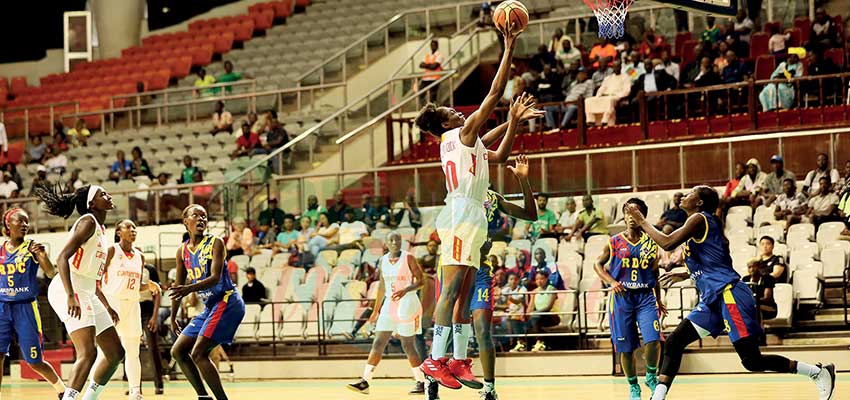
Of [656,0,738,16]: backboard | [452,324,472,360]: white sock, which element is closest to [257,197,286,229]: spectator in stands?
[656,0,738,16]: backboard

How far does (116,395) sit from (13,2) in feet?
72.2

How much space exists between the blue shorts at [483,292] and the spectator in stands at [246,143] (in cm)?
1325

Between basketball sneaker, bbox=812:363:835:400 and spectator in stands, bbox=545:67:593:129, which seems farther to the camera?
spectator in stands, bbox=545:67:593:129

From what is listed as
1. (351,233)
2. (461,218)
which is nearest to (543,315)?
(351,233)

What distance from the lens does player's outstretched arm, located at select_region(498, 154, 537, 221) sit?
9.07 m

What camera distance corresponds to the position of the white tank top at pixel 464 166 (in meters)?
8.66

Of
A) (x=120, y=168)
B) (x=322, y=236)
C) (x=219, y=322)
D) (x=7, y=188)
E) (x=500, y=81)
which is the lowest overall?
(x=219, y=322)

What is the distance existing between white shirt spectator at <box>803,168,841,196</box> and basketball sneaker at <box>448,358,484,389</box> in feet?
31.1

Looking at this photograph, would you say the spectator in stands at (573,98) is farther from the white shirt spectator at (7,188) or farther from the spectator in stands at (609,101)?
the white shirt spectator at (7,188)

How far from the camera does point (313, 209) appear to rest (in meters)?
19.3

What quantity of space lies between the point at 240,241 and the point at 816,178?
875cm

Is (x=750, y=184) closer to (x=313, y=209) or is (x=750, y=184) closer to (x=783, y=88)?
(x=783, y=88)

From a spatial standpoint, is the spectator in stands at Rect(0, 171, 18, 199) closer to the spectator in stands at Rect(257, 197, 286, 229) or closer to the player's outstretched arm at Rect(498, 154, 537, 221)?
the spectator in stands at Rect(257, 197, 286, 229)

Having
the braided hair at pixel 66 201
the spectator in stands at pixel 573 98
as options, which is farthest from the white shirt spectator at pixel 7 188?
the braided hair at pixel 66 201
